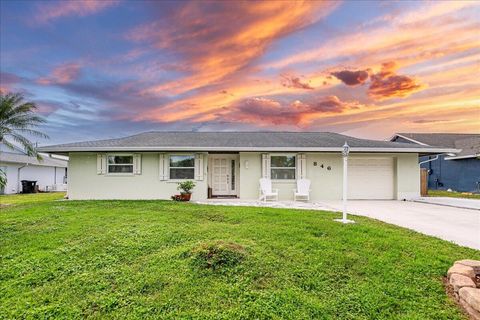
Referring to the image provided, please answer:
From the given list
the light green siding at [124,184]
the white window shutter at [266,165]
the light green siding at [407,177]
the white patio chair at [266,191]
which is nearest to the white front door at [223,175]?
the light green siding at [124,184]

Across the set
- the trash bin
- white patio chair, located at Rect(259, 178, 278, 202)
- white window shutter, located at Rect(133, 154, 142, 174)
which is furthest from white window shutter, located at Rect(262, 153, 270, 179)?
the trash bin

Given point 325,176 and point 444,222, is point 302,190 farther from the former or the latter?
point 444,222

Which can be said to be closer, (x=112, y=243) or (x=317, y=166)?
(x=112, y=243)

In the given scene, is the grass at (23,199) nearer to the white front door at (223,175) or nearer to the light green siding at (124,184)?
the light green siding at (124,184)

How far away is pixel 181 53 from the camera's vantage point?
1176cm

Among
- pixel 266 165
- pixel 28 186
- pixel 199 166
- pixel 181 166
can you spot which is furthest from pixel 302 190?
pixel 28 186

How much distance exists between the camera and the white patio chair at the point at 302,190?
1285 centimetres

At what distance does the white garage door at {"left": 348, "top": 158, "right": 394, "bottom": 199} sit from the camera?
45.4ft

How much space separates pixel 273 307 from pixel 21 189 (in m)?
25.7

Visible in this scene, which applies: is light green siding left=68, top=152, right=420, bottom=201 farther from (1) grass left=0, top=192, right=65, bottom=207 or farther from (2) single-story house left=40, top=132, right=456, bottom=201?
(1) grass left=0, top=192, right=65, bottom=207

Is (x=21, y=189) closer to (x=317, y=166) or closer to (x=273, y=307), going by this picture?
Result: (x=317, y=166)

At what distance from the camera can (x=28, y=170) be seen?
76.4ft

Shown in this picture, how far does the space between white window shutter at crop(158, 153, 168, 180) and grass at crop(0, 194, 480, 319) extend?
6435mm

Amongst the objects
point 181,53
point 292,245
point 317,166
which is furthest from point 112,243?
point 317,166
